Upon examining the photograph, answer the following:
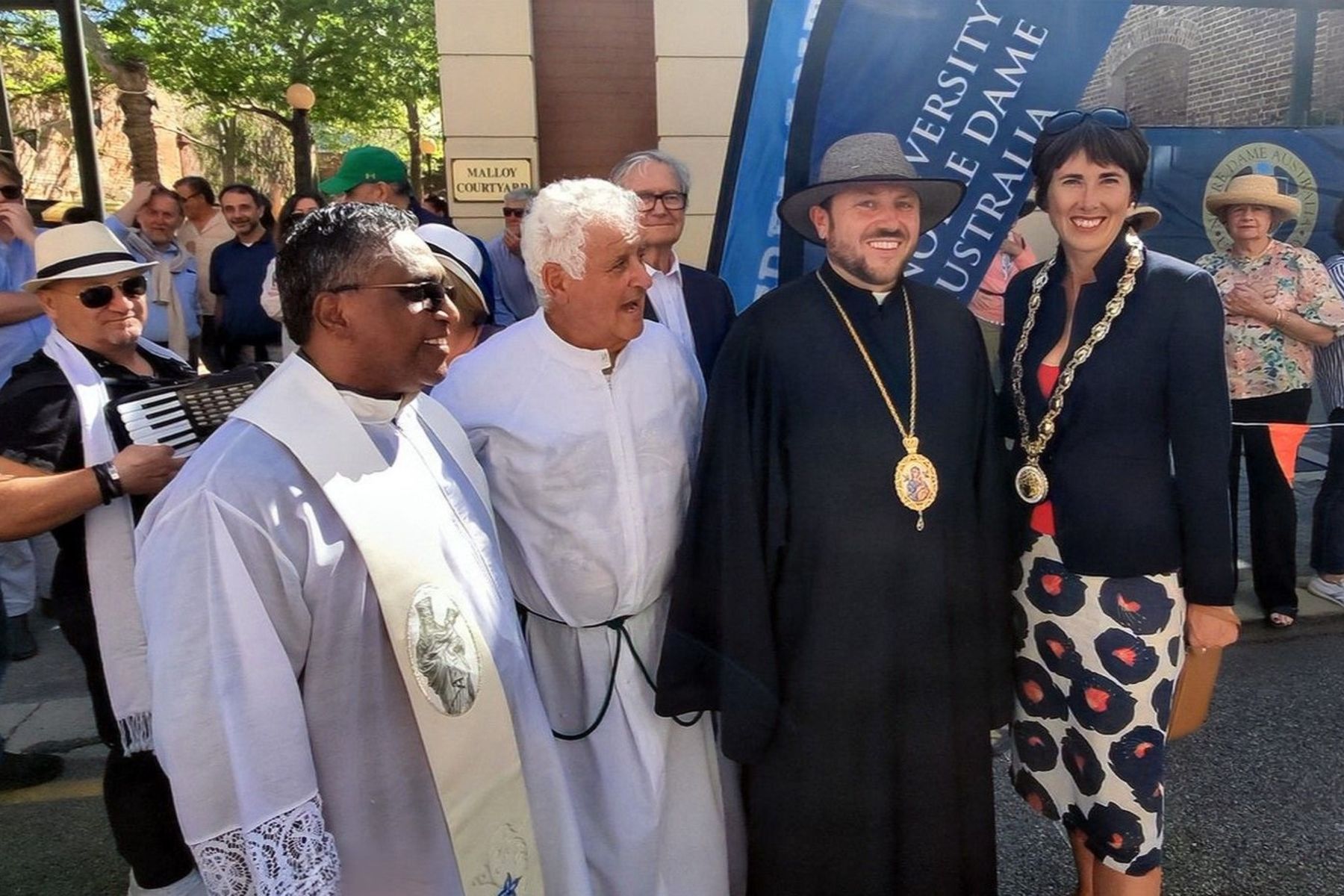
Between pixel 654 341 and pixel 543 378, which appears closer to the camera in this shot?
pixel 543 378

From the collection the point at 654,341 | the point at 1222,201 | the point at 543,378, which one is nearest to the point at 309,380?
the point at 543,378

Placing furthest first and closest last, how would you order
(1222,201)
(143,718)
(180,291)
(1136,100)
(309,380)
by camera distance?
(1136,100), (180,291), (1222,201), (143,718), (309,380)

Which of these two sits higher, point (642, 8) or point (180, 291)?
point (642, 8)

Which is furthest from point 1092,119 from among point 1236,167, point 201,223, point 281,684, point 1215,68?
point 1215,68

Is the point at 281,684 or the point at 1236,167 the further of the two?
the point at 1236,167

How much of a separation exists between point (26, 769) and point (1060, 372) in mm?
3462

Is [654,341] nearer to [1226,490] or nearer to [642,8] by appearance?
[1226,490]

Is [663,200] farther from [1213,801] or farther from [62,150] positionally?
[62,150]

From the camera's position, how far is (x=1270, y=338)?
13.1 feet

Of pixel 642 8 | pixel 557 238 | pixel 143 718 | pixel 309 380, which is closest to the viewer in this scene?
pixel 309 380

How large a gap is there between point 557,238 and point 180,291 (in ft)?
13.3

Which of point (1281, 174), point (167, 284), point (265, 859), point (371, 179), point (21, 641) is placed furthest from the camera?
point (1281, 174)

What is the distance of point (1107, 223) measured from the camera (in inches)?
81.4

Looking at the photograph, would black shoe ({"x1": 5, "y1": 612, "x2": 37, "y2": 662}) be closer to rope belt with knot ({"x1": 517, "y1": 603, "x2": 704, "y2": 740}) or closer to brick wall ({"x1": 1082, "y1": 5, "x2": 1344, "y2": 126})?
rope belt with knot ({"x1": 517, "y1": 603, "x2": 704, "y2": 740})
